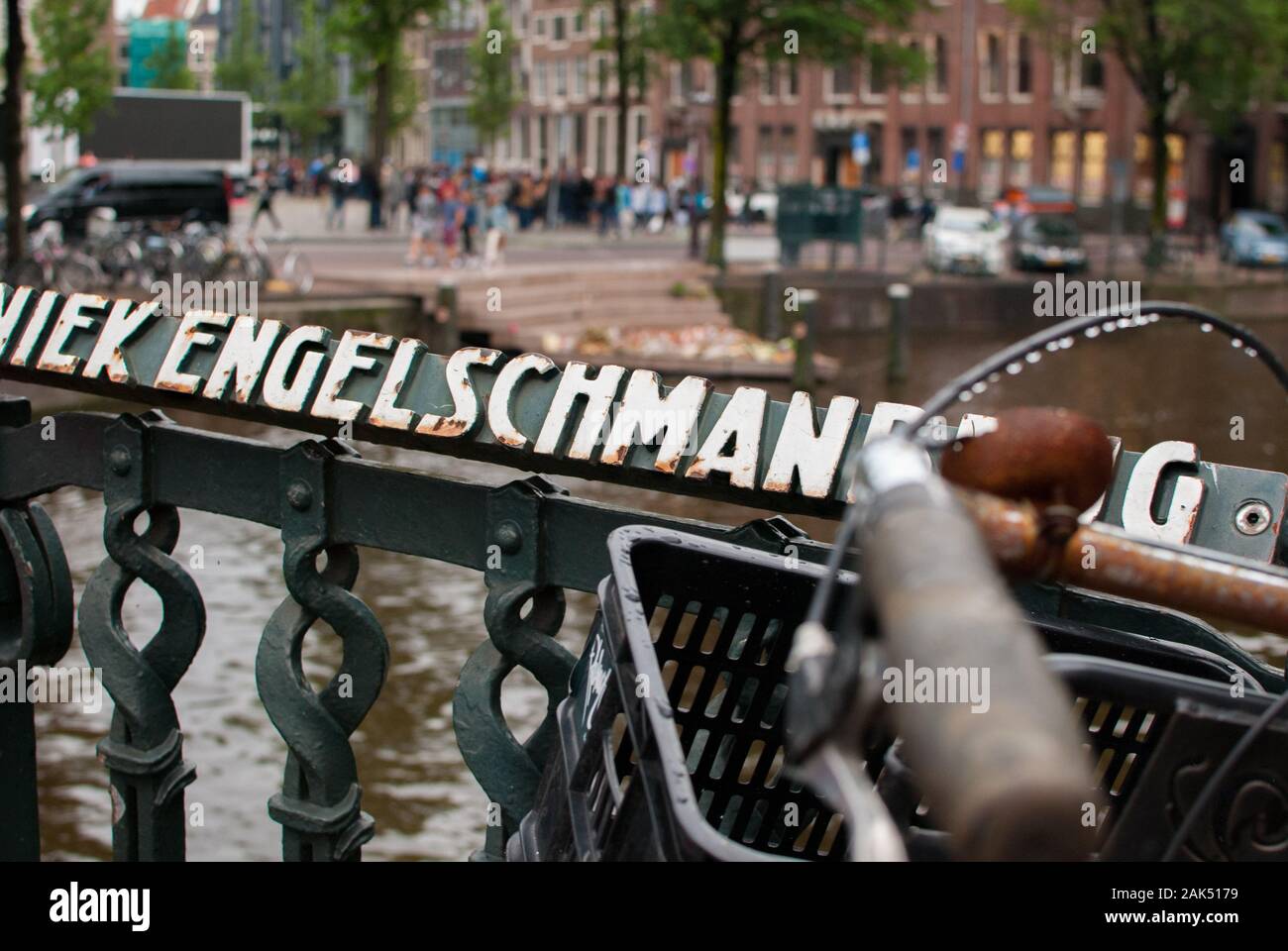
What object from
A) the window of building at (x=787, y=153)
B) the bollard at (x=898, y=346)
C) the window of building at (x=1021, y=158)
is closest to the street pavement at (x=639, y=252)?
the bollard at (x=898, y=346)

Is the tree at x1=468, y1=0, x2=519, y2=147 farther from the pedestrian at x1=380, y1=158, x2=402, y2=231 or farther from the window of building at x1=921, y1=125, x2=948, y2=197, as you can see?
the window of building at x1=921, y1=125, x2=948, y2=197

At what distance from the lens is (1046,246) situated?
3344 centimetres

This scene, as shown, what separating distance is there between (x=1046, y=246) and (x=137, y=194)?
17.8 metres

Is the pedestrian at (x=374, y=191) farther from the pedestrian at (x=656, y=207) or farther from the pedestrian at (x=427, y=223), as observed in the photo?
the pedestrian at (x=427, y=223)

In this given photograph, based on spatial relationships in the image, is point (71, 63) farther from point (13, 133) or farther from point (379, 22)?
point (13, 133)

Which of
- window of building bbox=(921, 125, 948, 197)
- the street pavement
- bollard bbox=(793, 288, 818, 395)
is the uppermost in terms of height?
window of building bbox=(921, 125, 948, 197)

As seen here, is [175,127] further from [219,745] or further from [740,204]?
[219,745]

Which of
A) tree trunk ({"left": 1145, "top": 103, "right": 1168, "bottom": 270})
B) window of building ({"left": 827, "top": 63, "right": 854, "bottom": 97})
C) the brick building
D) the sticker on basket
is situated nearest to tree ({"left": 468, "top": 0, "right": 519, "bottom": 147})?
the brick building

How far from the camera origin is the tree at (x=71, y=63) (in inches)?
1027

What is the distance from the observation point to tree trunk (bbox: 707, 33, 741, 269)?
2794 centimetres

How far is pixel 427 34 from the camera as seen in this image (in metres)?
80.6

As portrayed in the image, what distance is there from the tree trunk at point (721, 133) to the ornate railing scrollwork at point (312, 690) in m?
25.5

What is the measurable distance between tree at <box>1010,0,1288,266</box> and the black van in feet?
55.7
